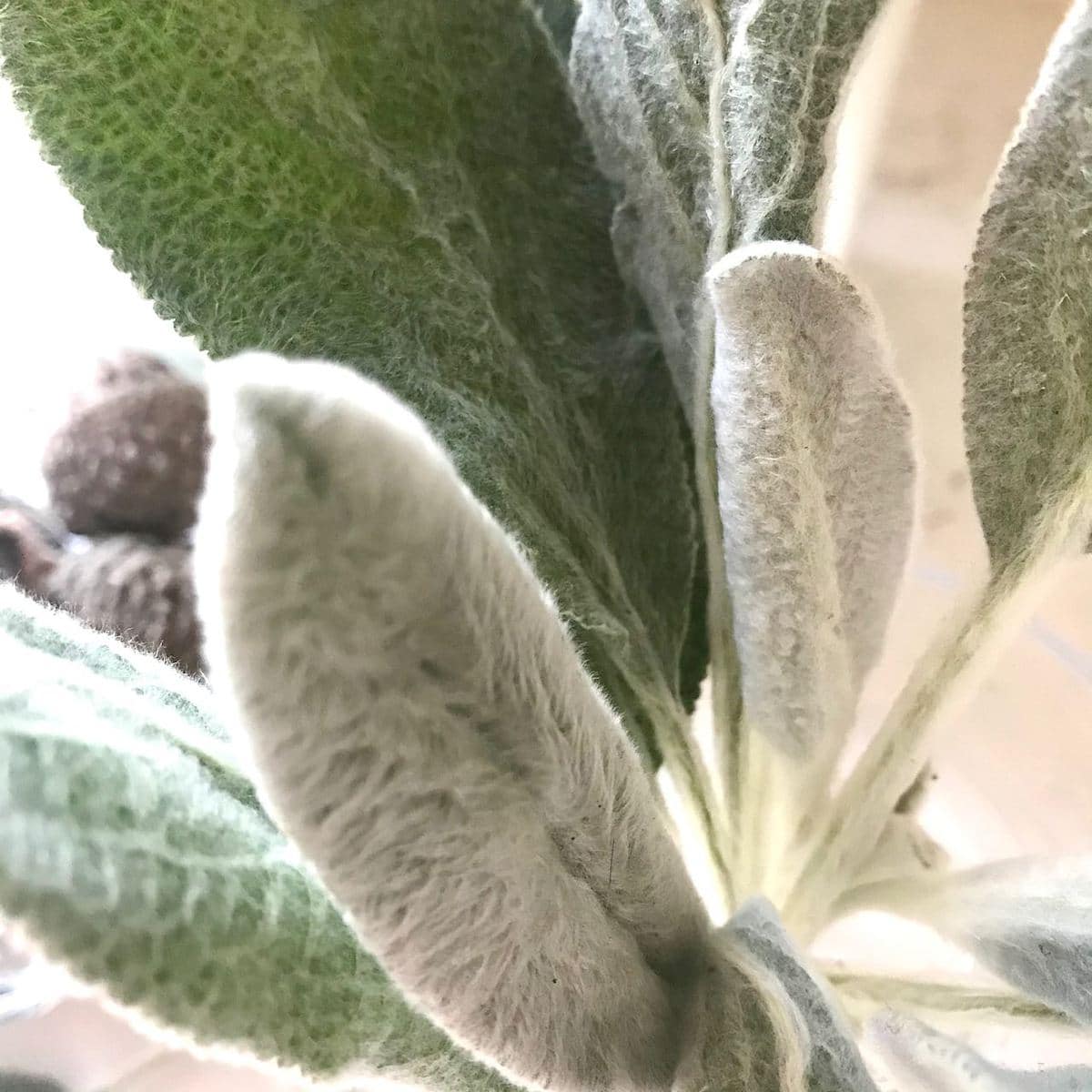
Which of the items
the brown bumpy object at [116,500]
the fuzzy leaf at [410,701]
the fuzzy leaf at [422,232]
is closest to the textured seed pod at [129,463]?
the brown bumpy object at [116,500]

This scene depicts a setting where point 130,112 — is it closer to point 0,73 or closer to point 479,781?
point 0,73

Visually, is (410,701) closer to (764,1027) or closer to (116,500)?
(764,1027)

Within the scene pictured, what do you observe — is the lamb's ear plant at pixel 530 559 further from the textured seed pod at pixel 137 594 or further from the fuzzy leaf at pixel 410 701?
the textured seed pod at pixel 137 594

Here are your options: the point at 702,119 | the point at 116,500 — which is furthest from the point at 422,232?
the point at 116,500

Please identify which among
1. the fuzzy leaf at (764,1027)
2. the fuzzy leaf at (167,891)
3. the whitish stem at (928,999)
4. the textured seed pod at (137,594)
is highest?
the fuzzy leaf at (167,891)

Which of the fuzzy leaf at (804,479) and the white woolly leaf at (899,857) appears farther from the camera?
the white woolly leaf at (899,857)

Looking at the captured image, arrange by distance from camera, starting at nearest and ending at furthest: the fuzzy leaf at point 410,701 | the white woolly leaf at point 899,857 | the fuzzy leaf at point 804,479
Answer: the fuzzy leaf at point 410,701, the fuzzy leaf at point 804,479, the white woolly leaf at point 899,857

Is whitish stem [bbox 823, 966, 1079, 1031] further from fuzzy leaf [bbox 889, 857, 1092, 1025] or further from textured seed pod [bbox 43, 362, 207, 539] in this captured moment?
textured seed pod [bbox 43, 362, 207, 539]
